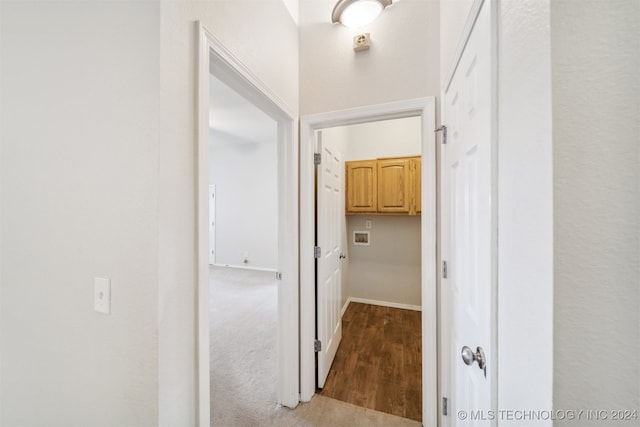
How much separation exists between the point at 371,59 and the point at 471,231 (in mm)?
1389

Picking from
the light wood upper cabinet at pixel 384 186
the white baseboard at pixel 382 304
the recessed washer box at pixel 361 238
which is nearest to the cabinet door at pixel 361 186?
the light wood upper cabinet at pixel 384 186

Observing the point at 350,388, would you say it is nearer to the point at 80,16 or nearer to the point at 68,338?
the point at 68,338

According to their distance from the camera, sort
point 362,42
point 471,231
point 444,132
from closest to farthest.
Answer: point 471,231, point 444,132, point 362,42

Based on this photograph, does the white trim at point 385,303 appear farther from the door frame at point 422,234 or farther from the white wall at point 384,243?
the door frame at point 422,234

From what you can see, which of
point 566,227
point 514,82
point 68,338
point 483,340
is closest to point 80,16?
point 68,338

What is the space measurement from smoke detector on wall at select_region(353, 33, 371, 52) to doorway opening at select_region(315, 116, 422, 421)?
Result: 2.03 ft

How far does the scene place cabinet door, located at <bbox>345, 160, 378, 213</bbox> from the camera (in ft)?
10.2

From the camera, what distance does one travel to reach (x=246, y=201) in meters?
5.32

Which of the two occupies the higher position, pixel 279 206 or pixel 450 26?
pixel 450 26

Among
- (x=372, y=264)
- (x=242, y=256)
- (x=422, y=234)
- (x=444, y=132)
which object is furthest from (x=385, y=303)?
(x=242, y=256)

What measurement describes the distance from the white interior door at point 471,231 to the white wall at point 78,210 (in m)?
1.00

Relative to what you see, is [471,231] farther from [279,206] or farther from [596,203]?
[279,206]

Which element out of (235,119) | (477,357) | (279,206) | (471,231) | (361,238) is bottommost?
(477,357)

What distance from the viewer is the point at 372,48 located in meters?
1.60
